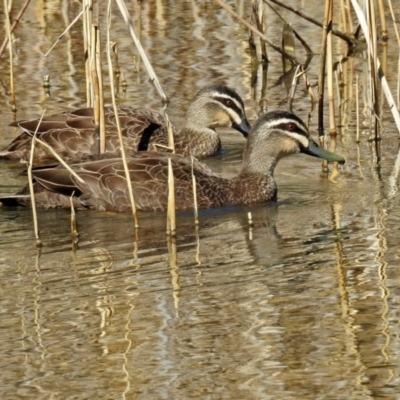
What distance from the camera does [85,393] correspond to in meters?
7.09

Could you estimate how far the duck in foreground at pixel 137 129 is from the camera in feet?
44.5

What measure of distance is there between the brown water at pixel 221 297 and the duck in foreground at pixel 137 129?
0.31 m

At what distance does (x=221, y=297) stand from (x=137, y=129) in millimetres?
5273

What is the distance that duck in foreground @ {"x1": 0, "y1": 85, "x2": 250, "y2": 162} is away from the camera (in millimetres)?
13578

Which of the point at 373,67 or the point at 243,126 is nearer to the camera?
the point at 373,67

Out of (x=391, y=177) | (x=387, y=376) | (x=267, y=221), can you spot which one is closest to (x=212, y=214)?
(x=267, y=221)

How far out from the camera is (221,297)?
8742mm

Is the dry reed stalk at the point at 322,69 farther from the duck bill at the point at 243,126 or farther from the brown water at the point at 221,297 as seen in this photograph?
the duck bill at the point at 243,126

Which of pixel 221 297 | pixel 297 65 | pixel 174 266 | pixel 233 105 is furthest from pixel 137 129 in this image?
pixel 221 297

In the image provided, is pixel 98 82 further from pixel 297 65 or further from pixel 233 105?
pixel 297 65

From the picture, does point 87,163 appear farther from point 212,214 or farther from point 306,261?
point 306,261

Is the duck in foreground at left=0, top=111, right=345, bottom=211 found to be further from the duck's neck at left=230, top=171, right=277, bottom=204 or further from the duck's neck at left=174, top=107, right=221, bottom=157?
the duck's neck at left=174, top=107, right=221, bottom=157

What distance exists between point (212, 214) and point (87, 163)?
1.15 metres

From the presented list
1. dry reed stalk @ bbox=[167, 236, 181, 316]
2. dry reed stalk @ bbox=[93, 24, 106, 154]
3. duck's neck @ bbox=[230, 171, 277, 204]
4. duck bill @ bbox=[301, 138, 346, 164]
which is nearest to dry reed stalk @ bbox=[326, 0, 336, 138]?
duck bill @ bbox=[301, 138, 346, 164]
